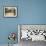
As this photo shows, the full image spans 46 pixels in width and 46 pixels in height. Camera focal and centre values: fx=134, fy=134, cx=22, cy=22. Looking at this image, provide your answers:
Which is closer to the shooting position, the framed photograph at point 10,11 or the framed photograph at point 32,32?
the framed photograph at point 32,32

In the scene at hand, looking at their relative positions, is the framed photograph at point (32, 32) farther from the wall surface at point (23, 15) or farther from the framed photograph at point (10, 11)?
the framed photograph at point (10, 11)

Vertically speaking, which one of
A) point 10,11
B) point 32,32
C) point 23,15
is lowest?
point 32,32

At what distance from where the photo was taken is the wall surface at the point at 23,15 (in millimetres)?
3818

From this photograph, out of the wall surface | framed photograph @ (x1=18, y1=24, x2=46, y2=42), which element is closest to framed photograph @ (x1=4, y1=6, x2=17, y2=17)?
the wall surface

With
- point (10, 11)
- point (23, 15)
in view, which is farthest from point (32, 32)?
point (10, 11)

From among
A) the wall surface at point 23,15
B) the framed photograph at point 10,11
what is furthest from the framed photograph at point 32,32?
the framed photograph at point 10,11

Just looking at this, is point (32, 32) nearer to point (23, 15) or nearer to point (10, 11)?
point (23, 15)

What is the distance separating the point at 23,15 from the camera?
386cm

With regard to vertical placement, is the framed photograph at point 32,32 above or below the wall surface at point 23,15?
below

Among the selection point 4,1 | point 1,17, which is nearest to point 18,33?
point 1,17

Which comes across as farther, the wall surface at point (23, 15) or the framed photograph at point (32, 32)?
the wall surface at point (23, 15)

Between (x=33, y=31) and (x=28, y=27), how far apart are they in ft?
0.59

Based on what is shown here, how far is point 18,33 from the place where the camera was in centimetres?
376

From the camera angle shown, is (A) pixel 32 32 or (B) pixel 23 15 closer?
(A) pixel 32 32
